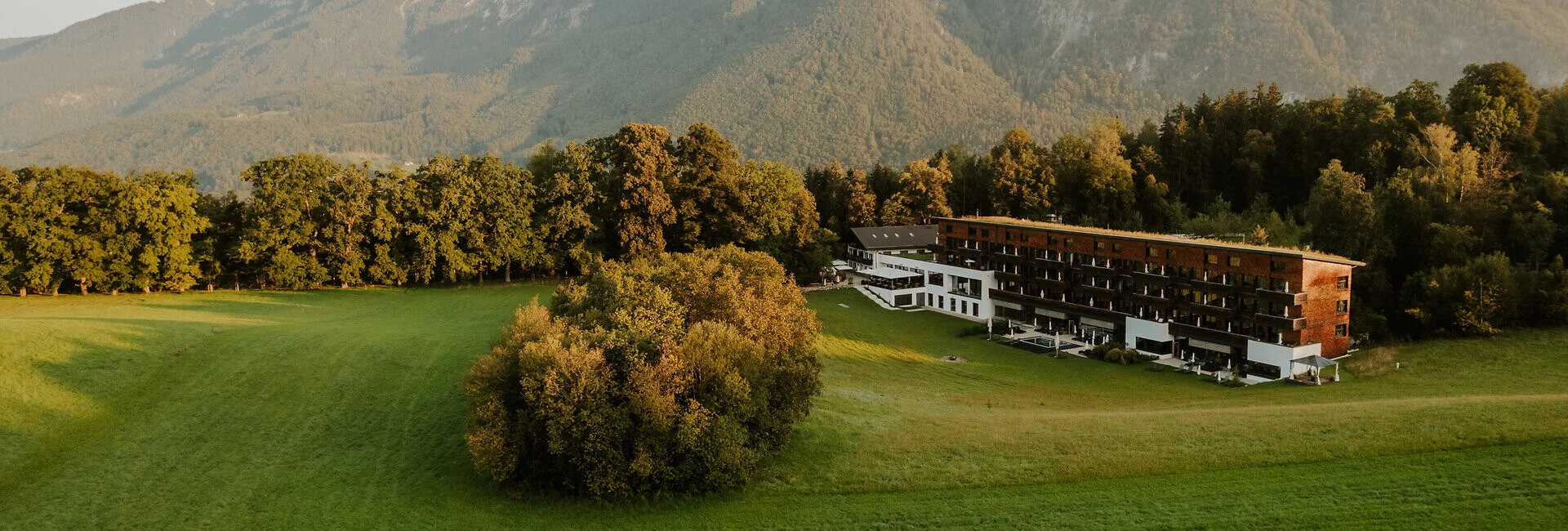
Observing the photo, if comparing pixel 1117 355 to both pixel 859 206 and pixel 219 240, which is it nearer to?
pixel 859 206

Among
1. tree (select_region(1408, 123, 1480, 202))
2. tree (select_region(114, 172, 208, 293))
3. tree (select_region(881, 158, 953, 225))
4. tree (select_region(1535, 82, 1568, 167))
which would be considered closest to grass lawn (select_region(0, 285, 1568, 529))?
tree (select_region(1408, 123, 1480, 202))

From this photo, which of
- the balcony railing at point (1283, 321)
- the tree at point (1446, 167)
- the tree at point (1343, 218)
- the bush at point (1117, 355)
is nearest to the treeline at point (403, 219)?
the bush at point (1117, 355)

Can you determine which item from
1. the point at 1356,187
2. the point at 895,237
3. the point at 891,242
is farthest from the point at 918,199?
the point at 1356,187

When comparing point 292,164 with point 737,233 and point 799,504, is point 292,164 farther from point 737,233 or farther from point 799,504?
point 799,504

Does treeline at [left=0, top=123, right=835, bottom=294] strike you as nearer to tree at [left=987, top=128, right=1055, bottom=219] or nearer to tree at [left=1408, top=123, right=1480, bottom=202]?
tree at [left=987, top=128, right=1055, bottom=219]

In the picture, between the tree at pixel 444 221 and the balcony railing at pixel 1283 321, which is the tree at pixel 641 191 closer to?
the tree at pixel 444 221

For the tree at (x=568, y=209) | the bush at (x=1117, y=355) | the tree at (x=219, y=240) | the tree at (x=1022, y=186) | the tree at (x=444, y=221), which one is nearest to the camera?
the bush at (x=1117, y=355)
